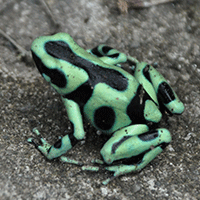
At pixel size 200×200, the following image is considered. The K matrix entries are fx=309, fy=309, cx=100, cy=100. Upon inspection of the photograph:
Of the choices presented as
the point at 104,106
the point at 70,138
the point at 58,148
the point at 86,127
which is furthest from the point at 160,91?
the point at 58,148

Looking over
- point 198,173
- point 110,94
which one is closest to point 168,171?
point 198,173

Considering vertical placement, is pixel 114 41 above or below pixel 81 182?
above

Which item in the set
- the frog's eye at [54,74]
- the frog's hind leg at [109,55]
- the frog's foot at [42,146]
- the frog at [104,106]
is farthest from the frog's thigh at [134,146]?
the frog's hind leg at [109,55]

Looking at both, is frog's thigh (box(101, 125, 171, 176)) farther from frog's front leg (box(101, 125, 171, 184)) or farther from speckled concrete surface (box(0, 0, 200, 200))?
speckled concrete surface (box(0, 0, 200, 200))

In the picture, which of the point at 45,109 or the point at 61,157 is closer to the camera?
the point at 61,157

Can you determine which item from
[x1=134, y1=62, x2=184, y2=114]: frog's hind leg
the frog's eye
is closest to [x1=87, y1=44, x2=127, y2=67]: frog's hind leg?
[x1=134, y1=62, x2=184, y2=114]: frog's hind leg

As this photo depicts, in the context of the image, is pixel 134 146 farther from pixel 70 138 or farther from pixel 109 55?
pixel 109 55

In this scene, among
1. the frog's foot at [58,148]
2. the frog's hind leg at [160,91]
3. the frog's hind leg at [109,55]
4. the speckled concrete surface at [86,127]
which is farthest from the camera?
the frog's hind leg at [109,55]

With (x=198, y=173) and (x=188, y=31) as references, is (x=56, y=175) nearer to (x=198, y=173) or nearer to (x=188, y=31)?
(x=198, y=173)

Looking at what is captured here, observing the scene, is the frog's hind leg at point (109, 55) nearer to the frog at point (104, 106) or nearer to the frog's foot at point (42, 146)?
the frog at point (104, 106)
